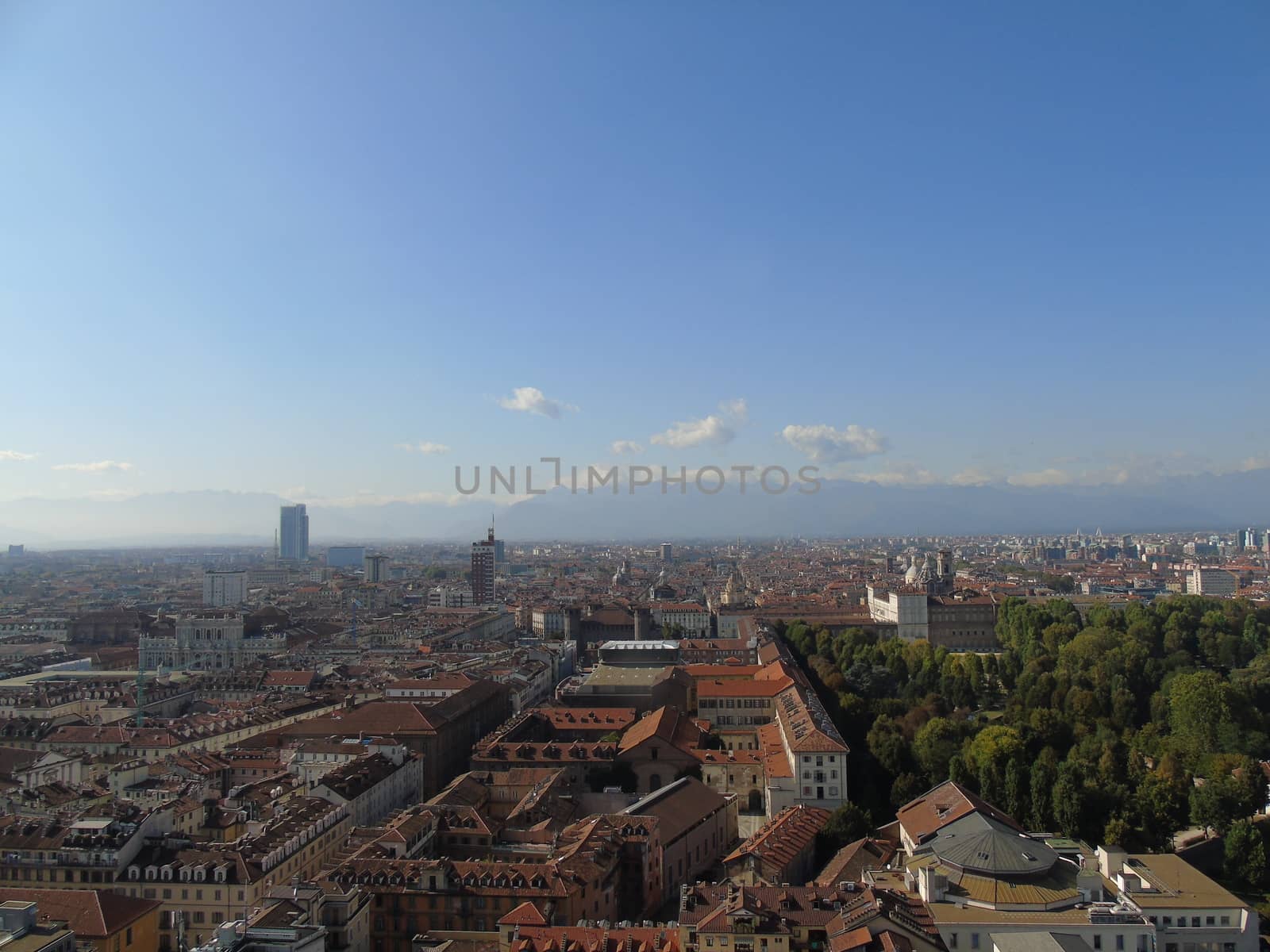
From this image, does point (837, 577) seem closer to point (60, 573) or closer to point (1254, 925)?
point (1254, 925)

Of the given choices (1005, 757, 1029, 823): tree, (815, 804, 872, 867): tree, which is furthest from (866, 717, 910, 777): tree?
(815, 804, 872, 867): tree

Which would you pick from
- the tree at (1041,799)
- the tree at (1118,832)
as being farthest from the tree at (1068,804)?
the tree at (1118,832)

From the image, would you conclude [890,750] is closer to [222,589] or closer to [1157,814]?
[1157,814]

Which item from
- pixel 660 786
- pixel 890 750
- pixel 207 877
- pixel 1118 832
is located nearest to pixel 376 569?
pixel 660 786

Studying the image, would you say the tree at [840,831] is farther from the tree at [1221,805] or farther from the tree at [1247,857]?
the tree at [1221,805]

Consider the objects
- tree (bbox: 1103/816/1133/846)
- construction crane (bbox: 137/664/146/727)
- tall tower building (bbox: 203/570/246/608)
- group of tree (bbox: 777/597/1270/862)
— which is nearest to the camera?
tree (bbox: 1103/816/1133/846)

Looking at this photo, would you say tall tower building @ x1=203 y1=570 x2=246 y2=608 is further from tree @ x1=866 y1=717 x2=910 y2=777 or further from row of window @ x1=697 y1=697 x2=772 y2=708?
tree @ x1=866 y1=717 x2=910 y2=777

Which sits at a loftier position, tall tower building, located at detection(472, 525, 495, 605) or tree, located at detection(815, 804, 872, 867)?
tall tower building, located at detection(472, 525, 495, 605)
